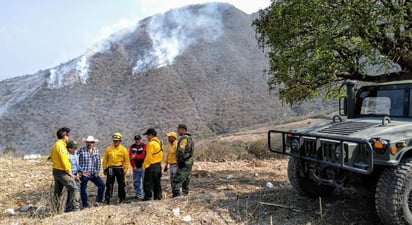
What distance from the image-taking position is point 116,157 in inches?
302

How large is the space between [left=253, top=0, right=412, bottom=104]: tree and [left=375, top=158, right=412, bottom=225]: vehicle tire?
9.49ft

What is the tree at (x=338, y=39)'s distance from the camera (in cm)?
700

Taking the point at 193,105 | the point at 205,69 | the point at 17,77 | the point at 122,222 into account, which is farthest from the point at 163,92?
the point at 122,222

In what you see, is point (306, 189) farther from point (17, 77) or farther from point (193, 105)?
point (17, 77)

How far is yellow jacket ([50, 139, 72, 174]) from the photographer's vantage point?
6703 mm

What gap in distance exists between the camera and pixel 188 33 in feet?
154

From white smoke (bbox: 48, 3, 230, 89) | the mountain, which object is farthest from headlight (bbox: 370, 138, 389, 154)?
white smoke (bbox: 48, 3, 230, 89)

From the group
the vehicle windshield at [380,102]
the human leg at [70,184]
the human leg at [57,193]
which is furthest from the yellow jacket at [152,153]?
the vehicle windshield at [380,102]

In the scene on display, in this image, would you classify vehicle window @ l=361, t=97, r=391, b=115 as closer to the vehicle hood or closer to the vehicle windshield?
the vehicle windshield

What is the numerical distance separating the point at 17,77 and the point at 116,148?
39.4 metres

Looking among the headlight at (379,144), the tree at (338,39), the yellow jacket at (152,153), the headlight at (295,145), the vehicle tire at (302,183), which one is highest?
the tree at (338,39)

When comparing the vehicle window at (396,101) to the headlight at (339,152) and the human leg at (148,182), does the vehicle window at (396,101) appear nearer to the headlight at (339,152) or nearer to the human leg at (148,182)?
the headlight at (339,152)

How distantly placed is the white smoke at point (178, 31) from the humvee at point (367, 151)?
109 feet

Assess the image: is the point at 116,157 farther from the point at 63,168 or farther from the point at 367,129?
the point at 367,129
